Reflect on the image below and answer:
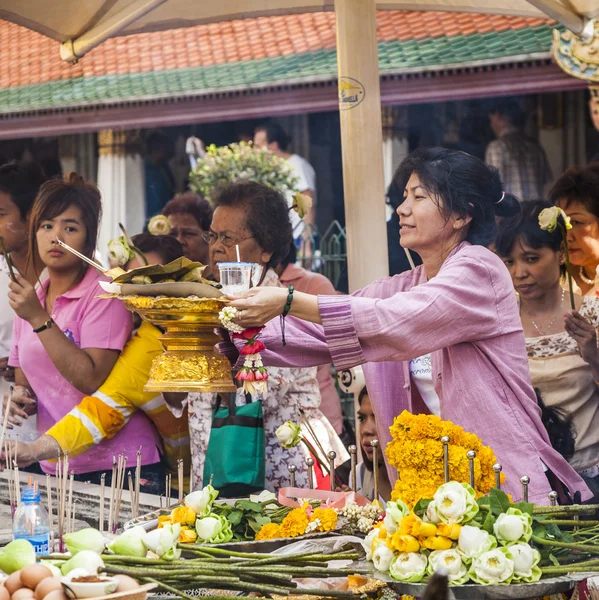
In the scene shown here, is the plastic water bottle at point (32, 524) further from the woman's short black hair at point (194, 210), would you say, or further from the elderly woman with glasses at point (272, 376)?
the woman's short black hair at point (194, 210)

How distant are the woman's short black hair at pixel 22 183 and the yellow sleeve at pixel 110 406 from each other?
1082 millimetres

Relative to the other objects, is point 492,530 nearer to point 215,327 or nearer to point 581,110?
point 215,327

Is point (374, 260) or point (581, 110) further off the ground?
point (581, 110)

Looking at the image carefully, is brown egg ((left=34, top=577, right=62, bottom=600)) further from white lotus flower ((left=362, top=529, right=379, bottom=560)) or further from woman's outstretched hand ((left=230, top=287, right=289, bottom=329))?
woman's outstretched hand ((left=230, top=287, right=289, bottom=329))

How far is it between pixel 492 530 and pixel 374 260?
1.50 m

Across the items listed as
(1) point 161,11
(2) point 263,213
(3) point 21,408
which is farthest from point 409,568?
(1) point 161,11

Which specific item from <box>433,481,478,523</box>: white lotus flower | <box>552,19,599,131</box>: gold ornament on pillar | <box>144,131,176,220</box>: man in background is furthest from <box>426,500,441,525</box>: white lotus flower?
<box>144,131,176,220</box>: man in background

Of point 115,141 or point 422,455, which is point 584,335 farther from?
point 115,141

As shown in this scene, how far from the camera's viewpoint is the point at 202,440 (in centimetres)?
381

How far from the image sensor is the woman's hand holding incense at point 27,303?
4.12m

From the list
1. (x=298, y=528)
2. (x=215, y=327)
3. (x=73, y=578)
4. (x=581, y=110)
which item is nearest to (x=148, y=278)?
(x=215, y=327)

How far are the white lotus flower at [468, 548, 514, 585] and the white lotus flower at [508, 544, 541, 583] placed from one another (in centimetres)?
2

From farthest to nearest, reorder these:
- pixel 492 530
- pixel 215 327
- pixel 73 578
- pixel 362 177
A: 1. pixel 362 177
2. pixel 215 327
3. pixel 492 530
4. pixel 73 578

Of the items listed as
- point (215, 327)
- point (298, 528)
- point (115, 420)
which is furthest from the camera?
point (115, 420)
